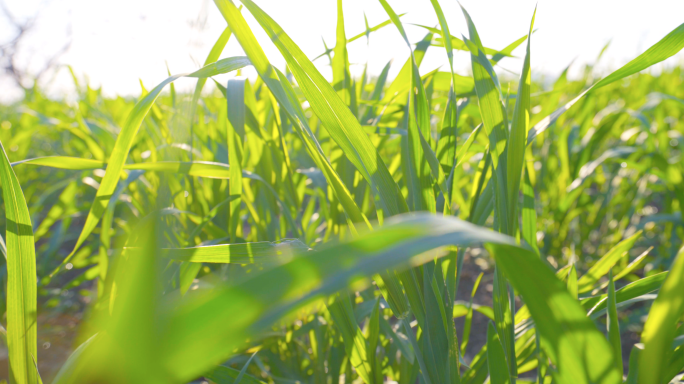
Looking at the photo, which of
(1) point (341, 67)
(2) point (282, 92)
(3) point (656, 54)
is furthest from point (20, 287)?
(3) point (656, 54)

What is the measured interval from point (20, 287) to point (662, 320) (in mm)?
526

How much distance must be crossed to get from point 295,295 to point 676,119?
2.07 meters

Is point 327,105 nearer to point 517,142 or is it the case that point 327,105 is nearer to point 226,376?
point 517,142

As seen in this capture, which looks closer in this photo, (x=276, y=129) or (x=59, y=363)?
(x=276, y=129)

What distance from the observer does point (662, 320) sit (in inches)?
8.4

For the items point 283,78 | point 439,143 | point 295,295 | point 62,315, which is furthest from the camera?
point 62,315

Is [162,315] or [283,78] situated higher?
[283,78]

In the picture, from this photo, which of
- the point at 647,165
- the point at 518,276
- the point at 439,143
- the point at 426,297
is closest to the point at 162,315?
the point at 518,276

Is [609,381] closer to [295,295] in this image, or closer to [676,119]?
[295,295]

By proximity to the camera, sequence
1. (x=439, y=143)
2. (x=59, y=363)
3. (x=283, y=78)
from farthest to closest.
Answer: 1. (x=59, y=363)
2. (x=439, y=143)
3. (x=283, y=78)

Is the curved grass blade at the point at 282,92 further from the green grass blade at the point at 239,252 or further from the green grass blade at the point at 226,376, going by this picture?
the green grass blade at the point at 226,376

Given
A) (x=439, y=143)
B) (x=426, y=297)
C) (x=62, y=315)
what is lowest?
(x=62, y=315)

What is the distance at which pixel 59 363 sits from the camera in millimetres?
781

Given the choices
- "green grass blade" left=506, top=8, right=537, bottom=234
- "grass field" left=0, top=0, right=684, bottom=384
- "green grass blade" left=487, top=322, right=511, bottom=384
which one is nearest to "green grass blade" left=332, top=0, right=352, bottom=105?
"grass field" left=0, top=0, right=684, bottom=384
